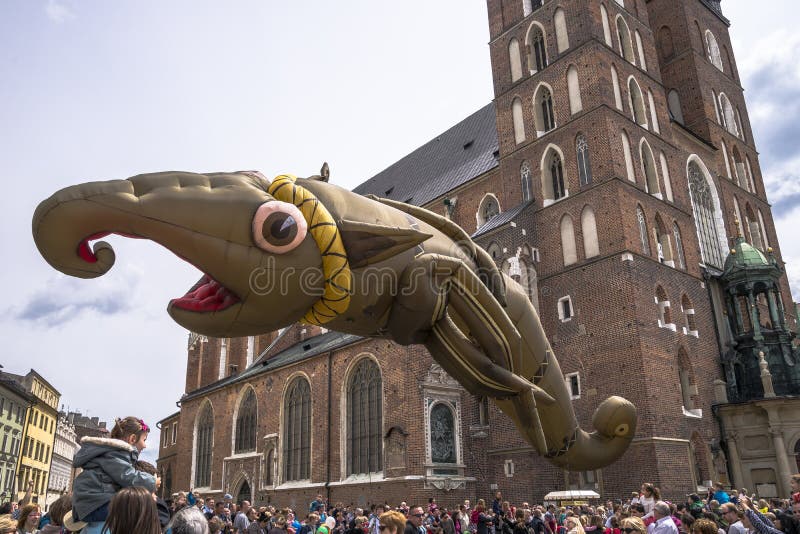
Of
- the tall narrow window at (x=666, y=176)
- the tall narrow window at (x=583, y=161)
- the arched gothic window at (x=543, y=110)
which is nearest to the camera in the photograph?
the tall narrow window at (x=583, y=161)

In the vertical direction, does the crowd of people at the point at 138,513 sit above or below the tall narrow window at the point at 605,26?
below

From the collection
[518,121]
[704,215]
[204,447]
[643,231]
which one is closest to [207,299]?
[643,231]

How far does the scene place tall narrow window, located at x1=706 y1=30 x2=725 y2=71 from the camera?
1117 inches

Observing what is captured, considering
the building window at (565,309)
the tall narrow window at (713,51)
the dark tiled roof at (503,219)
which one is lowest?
the building window at (565,309)

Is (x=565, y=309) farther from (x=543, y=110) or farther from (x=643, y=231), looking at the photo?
(x=543, y=110)

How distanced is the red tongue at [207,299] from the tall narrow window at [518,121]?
2056 centimetres

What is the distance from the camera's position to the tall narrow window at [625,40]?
23.6 meters

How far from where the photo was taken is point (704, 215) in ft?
82.6

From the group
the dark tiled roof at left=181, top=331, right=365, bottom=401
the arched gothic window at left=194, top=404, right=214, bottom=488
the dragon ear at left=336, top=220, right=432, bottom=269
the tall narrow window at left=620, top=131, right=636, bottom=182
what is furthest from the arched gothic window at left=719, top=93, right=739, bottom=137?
the arched gothic window at left=194, top=404, right=214, bottom=488

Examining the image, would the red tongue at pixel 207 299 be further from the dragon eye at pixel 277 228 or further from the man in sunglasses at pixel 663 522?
the man in sunglasses at pixel 663 522

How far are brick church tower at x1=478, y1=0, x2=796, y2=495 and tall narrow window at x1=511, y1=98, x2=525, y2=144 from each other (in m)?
0.08

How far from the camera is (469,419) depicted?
70.7 ft

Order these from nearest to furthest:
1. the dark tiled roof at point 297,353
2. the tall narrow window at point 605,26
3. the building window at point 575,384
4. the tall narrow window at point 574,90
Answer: the building window at point 575,384 < the tall narrow window at point 574,90 < the tall narrow window at point 605,26 < the dark tiled roof at point 297,353

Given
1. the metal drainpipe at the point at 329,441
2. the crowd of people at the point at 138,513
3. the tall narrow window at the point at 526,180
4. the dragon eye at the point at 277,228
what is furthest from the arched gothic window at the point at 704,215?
the dragon eye at the point at 277,228
